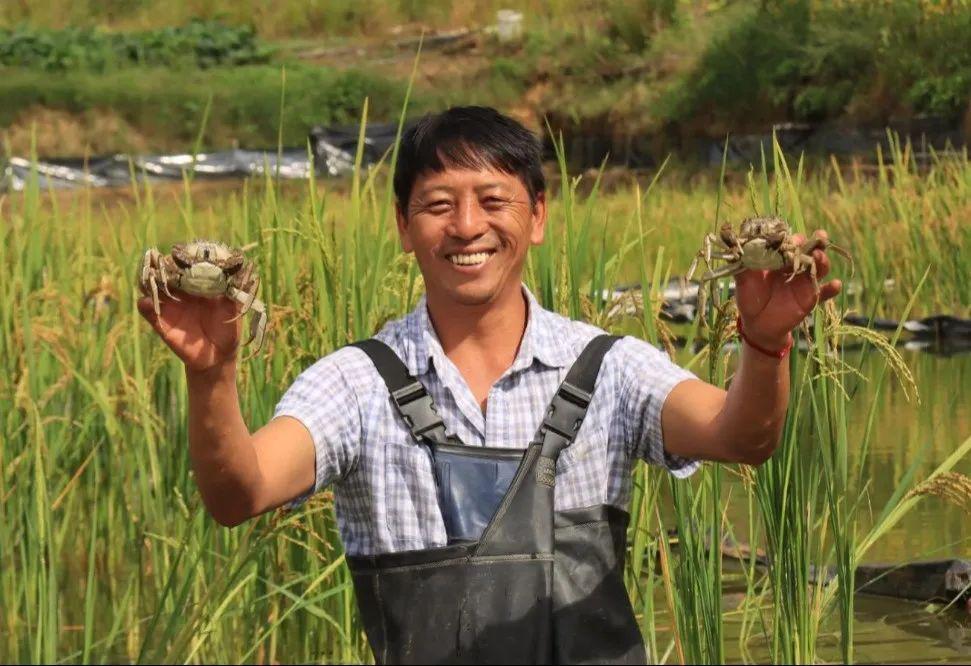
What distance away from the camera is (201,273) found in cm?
215

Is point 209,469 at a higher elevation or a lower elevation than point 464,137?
lower

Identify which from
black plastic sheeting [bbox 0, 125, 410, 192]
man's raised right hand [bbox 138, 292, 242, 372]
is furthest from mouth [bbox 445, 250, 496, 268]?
black plastic sheeting [bbox 0, 125, 410, 192]

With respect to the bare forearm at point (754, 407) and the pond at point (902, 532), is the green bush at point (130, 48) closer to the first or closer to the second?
the pond at point (902, 532)

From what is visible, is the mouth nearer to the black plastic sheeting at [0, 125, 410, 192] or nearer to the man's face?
the man's face

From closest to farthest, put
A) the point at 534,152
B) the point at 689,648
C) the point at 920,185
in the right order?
1. the point at 534,152
2. the point at 689,648
3. the point at 920,185

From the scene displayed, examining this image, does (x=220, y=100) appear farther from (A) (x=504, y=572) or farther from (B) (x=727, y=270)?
(B) (x=727, y=270)

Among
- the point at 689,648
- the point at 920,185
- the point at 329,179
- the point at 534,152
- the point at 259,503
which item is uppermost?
the point at 329,179

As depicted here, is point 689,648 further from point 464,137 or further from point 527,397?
point 464,137

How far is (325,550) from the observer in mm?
3730

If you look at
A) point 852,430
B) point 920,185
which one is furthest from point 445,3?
point 852,430

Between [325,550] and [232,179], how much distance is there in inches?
750

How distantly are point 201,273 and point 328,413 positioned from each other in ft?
1.42

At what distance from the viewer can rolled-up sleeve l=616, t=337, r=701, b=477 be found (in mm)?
2545

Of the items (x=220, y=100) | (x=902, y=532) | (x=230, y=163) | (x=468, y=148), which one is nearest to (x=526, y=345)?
(x=468, y=148)
